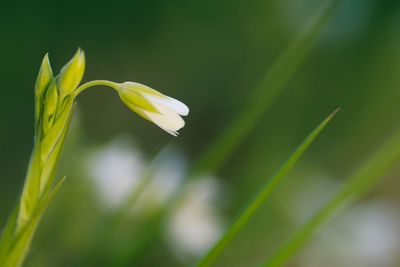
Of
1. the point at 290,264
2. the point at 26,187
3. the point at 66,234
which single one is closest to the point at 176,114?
the point at 26,187

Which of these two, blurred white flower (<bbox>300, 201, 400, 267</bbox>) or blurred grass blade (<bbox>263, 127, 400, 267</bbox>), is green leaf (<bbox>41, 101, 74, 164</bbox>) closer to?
blurred grass blade (<bbox>263, 127, 400, 267</bbox>)

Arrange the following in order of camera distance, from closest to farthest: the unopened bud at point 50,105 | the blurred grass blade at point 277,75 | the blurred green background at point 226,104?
the unopened bud at point 50,105 → the blurred grass blade at point 277,75 → the blurred green background at point 226,104

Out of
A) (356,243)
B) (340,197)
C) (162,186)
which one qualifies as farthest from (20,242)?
(356,243)

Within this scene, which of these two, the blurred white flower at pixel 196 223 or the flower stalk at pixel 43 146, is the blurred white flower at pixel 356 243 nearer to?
the blurred white flower at pixel 196 223

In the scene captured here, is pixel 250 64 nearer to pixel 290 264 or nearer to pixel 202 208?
pixel 290 264

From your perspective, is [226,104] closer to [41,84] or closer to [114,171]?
[114,171]

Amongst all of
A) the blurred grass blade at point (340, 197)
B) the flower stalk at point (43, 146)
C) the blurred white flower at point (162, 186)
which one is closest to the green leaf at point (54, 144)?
the flower stalk at point (43, 146)
